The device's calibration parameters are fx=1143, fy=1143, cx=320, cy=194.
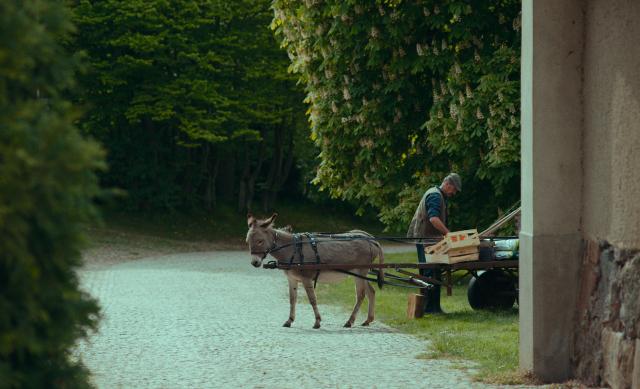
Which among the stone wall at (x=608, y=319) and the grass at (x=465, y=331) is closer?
Result: the stone wall at (x=608, y=319)

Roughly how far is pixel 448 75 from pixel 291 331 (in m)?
9.01

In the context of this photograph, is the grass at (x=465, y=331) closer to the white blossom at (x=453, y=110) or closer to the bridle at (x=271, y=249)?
the bridle at (x=271, y=249)

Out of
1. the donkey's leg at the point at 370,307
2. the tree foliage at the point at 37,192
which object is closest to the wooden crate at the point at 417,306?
the donkey's leg at the point at 370,307

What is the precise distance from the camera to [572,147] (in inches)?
417

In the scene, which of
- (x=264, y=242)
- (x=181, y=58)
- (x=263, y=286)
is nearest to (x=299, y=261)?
(x=264, y=242)

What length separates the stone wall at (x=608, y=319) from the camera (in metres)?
9.30

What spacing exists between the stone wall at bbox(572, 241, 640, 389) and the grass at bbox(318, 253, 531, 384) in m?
0.66

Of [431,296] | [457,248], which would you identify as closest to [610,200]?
[457,248]

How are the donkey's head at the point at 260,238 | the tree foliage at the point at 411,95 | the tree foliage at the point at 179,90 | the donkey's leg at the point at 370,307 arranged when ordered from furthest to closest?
the tree foliage at the point at 179,90 → the tree foliage at the point at 411,95 → the donkey's leg at the point at 370,307 → the donkey's head at the point at 260,238

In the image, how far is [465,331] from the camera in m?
14.9

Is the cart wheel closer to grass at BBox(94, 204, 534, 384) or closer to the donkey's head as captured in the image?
grass at BBox(94, 204, 534, 384)

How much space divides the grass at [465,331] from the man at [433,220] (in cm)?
39

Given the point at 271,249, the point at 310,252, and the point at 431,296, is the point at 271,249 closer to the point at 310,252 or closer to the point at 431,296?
the point at 310,252

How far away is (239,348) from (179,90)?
30.4 metres
